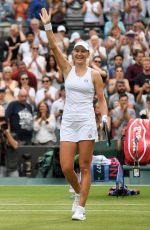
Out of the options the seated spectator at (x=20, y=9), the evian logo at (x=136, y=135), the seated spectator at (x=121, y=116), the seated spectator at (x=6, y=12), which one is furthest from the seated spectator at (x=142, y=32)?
the evian logo at (x=136, y=135)

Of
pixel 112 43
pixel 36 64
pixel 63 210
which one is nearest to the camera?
pixel 63 210

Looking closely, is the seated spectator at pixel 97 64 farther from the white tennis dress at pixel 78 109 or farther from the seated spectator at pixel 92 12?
the white tennis dress at pixel 78 109

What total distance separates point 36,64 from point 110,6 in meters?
3.46

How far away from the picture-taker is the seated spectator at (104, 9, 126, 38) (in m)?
25.7

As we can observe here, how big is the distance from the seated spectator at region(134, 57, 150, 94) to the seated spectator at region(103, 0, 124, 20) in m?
4.19

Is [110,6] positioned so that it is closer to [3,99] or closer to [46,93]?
[46,93]

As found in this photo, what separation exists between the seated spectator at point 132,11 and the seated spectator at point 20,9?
9.28ft

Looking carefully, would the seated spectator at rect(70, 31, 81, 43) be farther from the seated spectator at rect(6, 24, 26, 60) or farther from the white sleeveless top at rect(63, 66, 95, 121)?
the white sleeveless top at rect(63, 66, 95, 121)

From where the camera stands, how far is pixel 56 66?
24.4 metres

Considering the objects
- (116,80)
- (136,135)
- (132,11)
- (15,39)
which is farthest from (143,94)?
(136,135)

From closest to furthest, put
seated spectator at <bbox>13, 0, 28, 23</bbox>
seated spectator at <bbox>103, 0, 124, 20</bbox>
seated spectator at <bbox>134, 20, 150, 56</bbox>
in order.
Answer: seated spectator at <bbox>134, 20, 150, 56</bbox> < seated spectator at <bbox>103, 0, 124, 20</bbox> < seated spectator at <bbox>13, 0, 28, 23</bbox>

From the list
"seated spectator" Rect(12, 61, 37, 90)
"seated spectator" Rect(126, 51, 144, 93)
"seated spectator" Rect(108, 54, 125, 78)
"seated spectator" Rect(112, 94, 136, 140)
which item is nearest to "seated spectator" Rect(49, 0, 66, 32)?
"seated spectator" Rect(108, 54, 125, 78)

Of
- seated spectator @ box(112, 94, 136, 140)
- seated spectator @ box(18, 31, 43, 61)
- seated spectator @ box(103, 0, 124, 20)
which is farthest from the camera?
seated spectator @ box(103, 0, 124, 20)

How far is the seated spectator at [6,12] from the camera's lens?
2744cm
